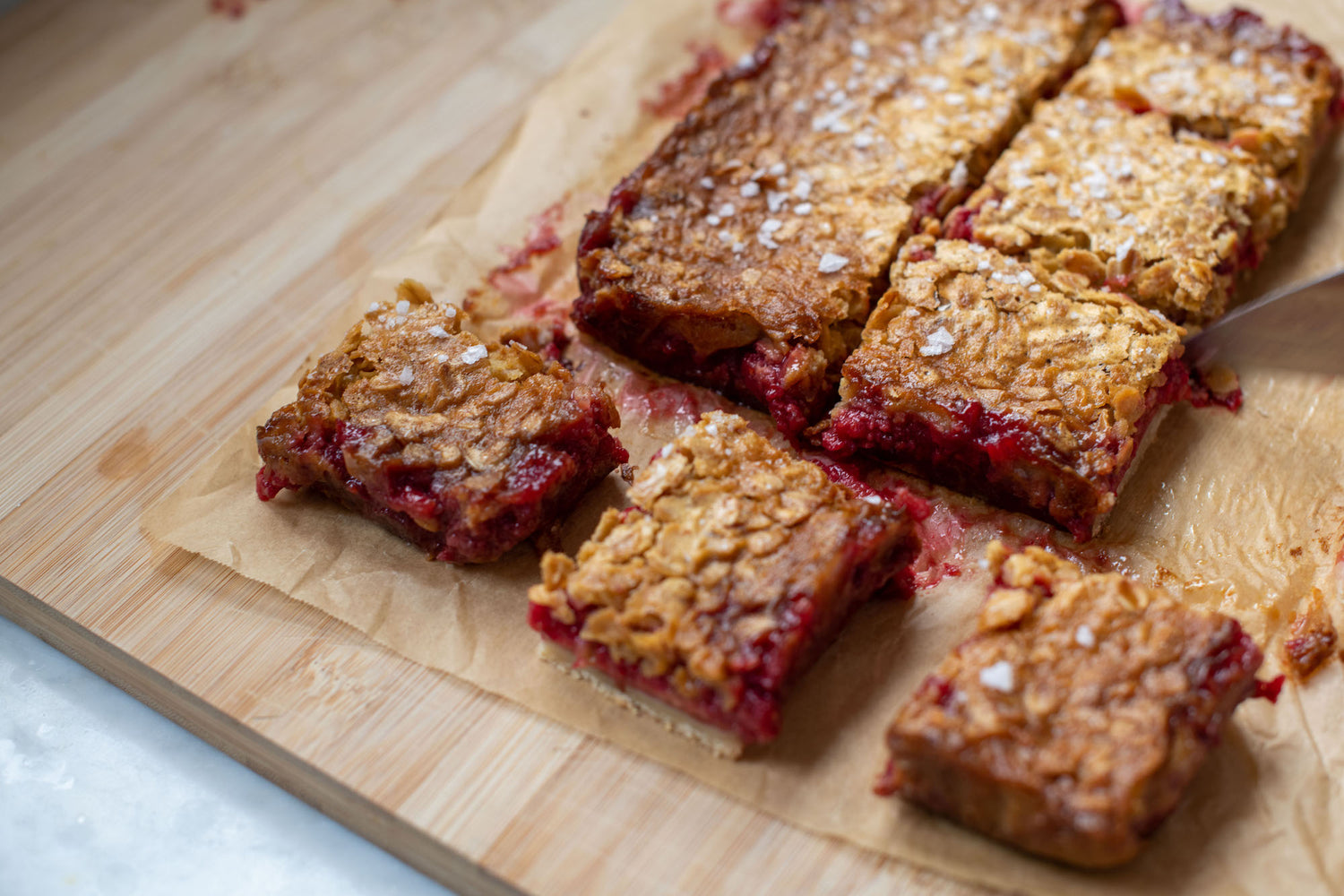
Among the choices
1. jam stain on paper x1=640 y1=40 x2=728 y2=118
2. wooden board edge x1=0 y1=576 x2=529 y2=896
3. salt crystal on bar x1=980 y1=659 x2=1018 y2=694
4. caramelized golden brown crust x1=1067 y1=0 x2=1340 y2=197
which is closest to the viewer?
salt crystal on bar x1=980 y1=659 x2=1018 y2=694

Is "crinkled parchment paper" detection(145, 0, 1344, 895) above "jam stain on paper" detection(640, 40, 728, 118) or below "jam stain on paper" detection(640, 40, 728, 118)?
below

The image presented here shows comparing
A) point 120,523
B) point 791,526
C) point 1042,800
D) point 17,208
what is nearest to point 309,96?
point 17,208

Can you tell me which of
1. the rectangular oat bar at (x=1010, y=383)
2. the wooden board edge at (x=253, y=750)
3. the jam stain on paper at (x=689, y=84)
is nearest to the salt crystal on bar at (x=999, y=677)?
the rectangular oat bar at (x=1010, y=383)

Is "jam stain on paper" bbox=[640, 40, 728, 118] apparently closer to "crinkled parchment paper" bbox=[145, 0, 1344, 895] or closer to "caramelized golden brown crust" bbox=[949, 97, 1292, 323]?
"crinkled parchment paper" bbox=[145, 0, 1344, 895]

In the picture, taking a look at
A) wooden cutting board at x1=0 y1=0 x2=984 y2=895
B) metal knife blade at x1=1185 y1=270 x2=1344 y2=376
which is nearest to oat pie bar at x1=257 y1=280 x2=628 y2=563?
wooden cutting board at x1=0 y1=0 x2=984 y2=895

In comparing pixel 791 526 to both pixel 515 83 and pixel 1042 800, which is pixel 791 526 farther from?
pixel 515 83

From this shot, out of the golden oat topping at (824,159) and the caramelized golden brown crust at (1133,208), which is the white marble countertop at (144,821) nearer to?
the golden oat topping at (824,159)
